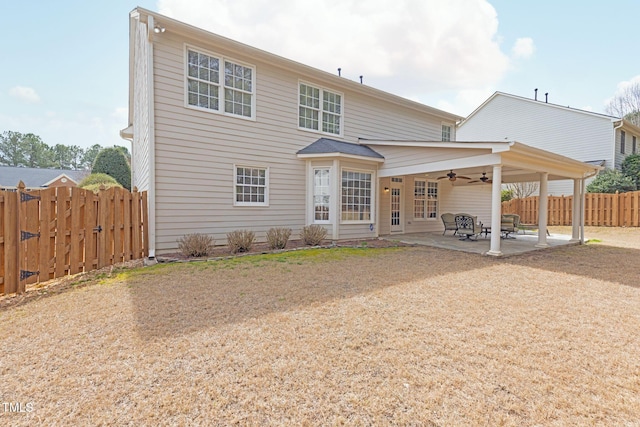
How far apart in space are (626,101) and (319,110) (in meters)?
44.8

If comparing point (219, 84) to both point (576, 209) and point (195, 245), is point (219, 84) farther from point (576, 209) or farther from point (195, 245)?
point (576, 209)

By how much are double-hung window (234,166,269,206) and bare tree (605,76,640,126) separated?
144 ft

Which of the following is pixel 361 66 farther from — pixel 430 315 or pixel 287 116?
pixel 430 315

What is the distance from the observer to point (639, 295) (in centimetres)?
506

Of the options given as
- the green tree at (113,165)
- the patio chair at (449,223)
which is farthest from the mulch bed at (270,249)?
the green tree at (113,165)

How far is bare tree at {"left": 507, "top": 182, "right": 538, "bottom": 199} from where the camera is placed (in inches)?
894

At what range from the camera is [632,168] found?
1864cm

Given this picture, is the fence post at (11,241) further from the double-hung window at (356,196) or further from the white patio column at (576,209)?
the white patio column at (576,209)

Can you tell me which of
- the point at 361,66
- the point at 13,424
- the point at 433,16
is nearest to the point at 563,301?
the point at 13,424

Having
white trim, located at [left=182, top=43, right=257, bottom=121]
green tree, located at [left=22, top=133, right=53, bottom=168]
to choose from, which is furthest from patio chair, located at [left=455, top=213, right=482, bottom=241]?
green tree, located at [left=22, top=133, right=53, bottom=168]

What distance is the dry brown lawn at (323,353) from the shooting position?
2.19m

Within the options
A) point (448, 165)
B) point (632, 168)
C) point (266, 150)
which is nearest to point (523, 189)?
point (632, 168)

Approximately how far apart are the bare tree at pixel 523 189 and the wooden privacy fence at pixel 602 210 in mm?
2757

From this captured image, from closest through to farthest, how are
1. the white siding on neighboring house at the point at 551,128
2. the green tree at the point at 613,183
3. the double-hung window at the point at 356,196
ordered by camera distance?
the double-hung window at the point at 356,196
the green tree at the point at 613,183
the white siding on neighboring house at the point at 551,128
